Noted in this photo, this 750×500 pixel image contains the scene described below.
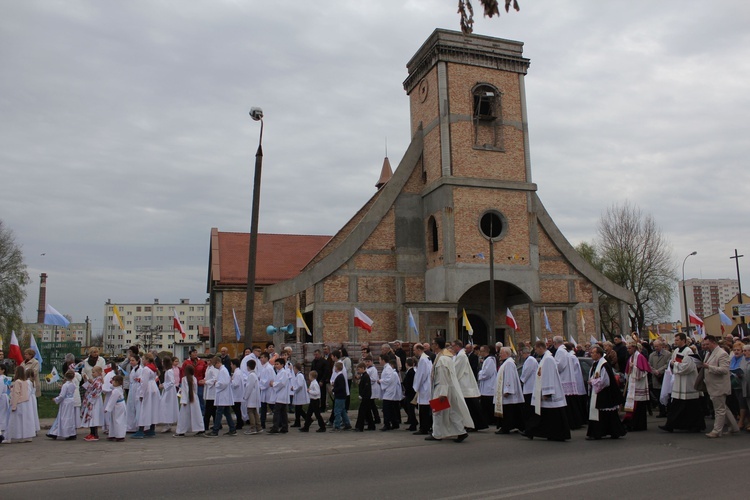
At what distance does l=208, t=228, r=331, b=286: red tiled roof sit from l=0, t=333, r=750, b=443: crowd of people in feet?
74.0

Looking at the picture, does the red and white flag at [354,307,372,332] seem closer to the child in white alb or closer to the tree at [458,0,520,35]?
the child in white alb

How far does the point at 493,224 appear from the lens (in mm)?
29281

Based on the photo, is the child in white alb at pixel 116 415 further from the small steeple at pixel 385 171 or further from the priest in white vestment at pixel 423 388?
the small steeple at pixel 385 171

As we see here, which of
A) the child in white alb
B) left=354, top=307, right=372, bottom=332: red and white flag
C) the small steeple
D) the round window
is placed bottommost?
the child in white alb

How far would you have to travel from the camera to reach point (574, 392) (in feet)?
40.6

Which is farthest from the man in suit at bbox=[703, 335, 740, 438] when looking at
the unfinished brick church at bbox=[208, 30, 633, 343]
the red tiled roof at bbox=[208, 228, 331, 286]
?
the red tiled roof at bbox=[208, 228, 331, 286]

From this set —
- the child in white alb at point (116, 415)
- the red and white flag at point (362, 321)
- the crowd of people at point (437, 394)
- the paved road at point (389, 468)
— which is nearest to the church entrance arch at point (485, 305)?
the red and white flag at point (362, 321)

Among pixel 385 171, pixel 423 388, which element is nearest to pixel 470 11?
pixel 423 388

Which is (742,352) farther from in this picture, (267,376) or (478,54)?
(478,54)

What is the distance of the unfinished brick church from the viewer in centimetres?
2786

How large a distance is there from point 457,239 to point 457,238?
0.15 feet

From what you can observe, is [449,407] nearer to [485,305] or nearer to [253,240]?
[253,240]

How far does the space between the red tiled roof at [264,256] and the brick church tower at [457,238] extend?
863cm

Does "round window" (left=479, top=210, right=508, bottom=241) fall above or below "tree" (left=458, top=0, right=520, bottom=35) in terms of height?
above
